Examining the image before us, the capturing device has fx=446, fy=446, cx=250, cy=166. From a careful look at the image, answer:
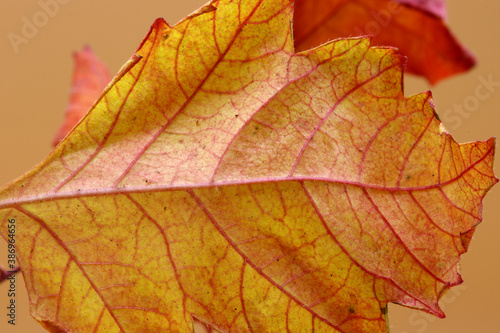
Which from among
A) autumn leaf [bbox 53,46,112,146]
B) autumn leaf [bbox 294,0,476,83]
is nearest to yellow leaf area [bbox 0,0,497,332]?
autumn leaf [bbox 294,0,476,83]

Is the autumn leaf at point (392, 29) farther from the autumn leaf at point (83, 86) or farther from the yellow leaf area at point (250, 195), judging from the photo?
the autumn leaf at point (83, 86)

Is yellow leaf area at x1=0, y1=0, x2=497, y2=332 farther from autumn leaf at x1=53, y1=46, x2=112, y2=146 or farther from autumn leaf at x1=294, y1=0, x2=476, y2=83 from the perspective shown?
autumn leaf at x1=53, y1=46, x2=112, y2=146

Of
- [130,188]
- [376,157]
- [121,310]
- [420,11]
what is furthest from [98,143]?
[420,11]

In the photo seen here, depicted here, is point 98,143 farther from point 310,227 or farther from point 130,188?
point 310,227

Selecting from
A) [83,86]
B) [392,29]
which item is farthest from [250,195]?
[83,86]

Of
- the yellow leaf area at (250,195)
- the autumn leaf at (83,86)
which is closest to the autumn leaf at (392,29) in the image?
the yellow leaf area at (250,195)
